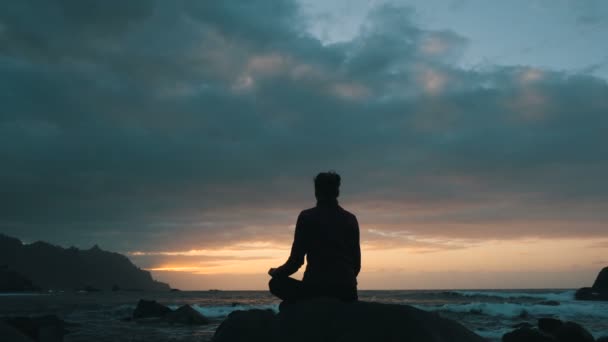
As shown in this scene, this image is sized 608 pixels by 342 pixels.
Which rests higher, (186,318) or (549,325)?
(549,325)

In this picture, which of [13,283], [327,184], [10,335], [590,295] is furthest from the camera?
[13,283]

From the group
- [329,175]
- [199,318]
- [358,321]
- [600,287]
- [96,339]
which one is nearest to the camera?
[358,321]

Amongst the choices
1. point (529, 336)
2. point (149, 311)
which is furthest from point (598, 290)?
point (529, 336)

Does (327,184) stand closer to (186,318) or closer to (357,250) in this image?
(357,250)

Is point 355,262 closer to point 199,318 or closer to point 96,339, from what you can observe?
point 96,339

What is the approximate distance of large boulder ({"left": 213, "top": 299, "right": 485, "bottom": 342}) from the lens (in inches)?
198

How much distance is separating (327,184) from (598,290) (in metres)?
69.5

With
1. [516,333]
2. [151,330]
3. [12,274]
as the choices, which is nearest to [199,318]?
[151,330]

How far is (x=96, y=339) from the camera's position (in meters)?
16.8

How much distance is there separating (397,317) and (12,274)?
17047 centimetres

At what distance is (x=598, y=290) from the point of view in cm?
6200

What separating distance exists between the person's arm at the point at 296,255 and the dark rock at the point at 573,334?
1264cm

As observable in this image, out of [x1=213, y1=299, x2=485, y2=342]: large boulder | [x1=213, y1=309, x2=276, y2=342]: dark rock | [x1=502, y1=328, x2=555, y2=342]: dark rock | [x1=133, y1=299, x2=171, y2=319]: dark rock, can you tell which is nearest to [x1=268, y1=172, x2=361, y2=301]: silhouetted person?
[x1=213, y1=299, x2=485, y2=342]: large boulder

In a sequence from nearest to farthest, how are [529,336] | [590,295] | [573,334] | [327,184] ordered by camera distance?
[327,184] → [529,336] → [573,334] → [590,295]
